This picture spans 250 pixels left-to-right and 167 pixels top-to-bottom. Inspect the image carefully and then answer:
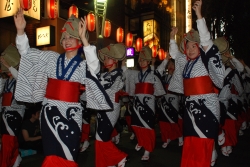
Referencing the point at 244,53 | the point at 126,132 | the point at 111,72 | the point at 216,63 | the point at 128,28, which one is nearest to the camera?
the point at 216,63

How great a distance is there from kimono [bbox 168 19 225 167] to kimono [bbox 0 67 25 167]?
2.75 m

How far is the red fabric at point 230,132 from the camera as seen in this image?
6.45 meters

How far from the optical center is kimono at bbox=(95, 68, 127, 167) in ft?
15.6

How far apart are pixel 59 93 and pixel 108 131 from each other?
1.82 metres

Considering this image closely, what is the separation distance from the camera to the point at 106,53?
5188 mm

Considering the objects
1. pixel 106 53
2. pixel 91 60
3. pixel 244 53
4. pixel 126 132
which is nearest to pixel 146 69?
pixel 106 53

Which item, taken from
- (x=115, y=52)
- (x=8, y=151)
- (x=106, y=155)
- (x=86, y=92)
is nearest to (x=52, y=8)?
(x=115, y=52)

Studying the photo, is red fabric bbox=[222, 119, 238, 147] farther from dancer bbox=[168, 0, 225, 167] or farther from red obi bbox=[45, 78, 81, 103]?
red obi bbox=[45, 78, 81, 103]

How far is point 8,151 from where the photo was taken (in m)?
4.75

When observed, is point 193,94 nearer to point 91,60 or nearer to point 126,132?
point 91,60

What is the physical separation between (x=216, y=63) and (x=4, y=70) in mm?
3449

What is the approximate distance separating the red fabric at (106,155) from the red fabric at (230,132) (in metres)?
2.74

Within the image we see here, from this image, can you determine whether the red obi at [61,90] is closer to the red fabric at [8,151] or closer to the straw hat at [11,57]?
the straw hat at [11,57]

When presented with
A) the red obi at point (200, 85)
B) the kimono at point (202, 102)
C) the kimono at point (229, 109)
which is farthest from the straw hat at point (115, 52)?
the kimono at point (229, 109)
